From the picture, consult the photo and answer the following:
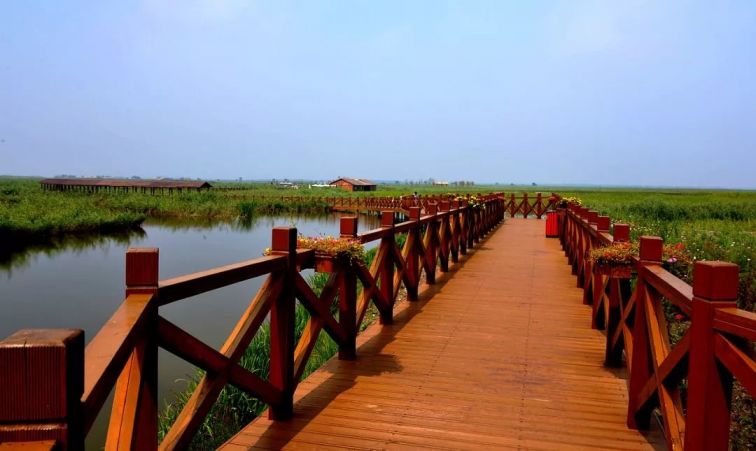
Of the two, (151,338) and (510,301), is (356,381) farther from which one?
(510,301)

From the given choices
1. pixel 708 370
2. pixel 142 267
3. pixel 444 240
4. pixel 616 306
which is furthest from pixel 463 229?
pixel 142 267

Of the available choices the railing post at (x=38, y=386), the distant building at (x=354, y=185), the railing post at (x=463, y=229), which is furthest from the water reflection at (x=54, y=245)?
the distant building at (x=354, y=185)

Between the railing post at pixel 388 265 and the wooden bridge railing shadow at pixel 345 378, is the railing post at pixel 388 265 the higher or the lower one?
the higher one

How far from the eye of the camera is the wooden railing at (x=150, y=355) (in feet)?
4.78

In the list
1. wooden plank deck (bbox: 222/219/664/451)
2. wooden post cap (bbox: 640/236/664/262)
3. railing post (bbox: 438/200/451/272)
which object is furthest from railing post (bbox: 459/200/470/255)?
wooden post cap (bbox: 640/236/664/262)

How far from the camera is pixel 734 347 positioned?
2.15m

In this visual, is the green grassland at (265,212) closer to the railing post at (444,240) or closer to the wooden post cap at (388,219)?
the wooden post cap at (388,219)

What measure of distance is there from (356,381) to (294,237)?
1.34 meters

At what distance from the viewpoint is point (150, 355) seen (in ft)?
7.44

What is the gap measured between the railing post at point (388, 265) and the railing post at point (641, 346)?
289 centimetres

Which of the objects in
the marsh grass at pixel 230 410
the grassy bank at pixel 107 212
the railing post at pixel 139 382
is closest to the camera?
the railing post at pixel 139 382

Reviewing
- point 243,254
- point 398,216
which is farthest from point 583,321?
point 398,216

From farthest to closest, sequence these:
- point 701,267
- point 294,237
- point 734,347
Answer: point 294,237
point 701,267
point 734,347

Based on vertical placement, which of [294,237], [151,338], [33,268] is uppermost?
[294,237]
